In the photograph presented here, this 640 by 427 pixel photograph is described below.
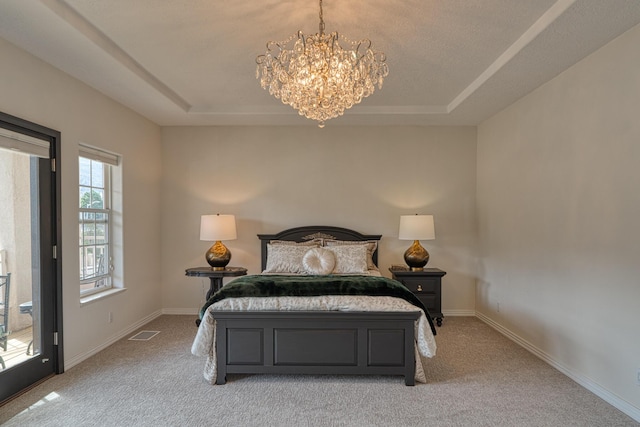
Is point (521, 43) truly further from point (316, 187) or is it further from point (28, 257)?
point (28, 257)

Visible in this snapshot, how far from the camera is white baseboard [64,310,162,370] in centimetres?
320

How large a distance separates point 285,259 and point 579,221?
3.01 metres

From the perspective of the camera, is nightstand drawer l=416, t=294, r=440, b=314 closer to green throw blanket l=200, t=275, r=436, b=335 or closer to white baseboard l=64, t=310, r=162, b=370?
green throw blanket l=200, t=275, r=436, b=335

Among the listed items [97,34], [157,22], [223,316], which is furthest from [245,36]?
[223,316]

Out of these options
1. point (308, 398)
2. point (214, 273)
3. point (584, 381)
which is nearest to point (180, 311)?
point (214, 273)

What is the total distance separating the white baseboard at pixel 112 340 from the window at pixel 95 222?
0.56 m

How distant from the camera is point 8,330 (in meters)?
2.65

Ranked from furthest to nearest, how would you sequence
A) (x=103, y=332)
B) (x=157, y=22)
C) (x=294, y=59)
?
(x=103, y=332) < (x=157, y=22) < (x=294, y=59)

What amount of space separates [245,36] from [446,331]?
150 inches

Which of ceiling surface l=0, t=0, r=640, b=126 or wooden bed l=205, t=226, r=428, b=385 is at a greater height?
ceiling surface l=0, t=0, r=640, b=126

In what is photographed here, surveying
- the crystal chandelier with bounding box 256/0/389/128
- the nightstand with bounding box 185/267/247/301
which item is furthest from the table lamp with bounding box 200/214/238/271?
the crystal chandelier with bounding box 256/0/389/128

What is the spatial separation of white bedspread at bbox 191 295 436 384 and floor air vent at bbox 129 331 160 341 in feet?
4.91

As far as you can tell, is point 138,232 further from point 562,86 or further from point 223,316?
point 562,86

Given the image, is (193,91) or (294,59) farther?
(193,91)
